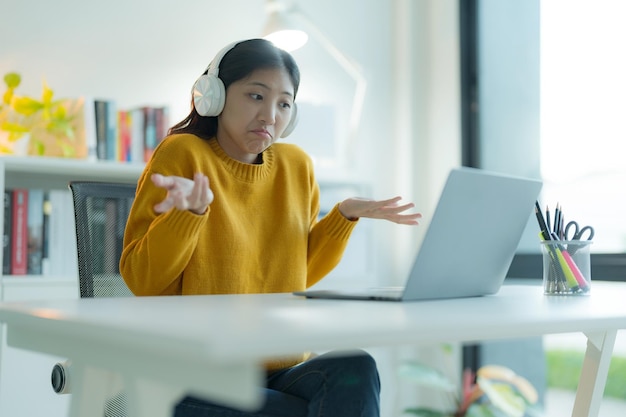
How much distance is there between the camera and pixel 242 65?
5.16 feet

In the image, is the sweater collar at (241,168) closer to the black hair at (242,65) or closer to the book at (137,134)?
the black hair at (242,65)

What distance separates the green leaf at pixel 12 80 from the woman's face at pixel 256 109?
1084mm

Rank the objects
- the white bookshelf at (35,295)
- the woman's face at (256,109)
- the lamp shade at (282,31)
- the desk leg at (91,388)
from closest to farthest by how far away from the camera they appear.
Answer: the desk leg at (91,388) < the woman's face at (256,109) < the white bookshelf at (35,295) < the lamp shade at (282,31)

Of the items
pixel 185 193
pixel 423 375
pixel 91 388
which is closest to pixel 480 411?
pixel 423 375

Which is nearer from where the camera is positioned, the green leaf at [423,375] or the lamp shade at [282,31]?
the lamp shade at [282,31]

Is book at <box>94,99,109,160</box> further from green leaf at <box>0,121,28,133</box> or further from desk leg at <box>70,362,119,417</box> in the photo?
desk leg at <box>70,362,119,417</box>

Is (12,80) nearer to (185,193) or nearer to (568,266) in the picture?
(185,193)

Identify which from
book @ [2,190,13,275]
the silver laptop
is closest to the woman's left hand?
the silver laptop

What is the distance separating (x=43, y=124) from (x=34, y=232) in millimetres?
324

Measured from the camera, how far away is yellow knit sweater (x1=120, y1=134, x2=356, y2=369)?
4.62 ft

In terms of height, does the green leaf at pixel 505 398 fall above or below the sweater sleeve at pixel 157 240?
below

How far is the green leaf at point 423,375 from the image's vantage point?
9.16ft

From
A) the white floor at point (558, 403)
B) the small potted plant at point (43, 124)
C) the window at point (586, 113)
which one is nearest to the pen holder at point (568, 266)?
the window at point (586, 113)

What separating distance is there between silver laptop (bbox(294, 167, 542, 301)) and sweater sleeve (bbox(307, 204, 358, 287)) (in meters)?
0.31
